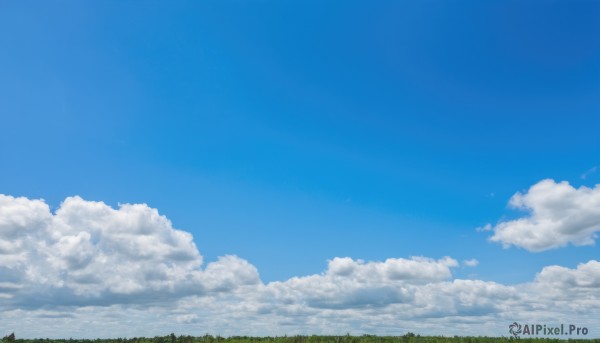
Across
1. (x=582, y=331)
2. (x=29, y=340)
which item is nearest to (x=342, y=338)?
(x=582, y=331)

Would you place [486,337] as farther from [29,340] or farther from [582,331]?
[29,340]

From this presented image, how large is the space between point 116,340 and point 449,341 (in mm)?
43235

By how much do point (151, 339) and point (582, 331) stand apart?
189ft

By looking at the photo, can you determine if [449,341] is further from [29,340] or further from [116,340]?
[29,340]

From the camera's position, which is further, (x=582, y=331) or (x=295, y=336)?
(x=582, y=331)

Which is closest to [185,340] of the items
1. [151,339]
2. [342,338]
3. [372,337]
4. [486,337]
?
[151,339]

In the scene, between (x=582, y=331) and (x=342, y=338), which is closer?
(x=342, y=338)

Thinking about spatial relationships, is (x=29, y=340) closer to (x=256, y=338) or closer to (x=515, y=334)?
(x=256, y=338)

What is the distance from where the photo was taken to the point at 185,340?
185 ft

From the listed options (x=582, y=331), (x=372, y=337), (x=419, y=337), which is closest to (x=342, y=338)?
(x=372, y=337)

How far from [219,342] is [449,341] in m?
29.5

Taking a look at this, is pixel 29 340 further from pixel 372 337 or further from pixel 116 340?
pixel 372 337

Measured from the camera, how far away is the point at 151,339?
55.9 metres

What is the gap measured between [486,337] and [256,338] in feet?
100
